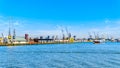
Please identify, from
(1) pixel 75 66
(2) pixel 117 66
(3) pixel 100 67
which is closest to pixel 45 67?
(1) pixel 75 66

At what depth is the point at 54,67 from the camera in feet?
174

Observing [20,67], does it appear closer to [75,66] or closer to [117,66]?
[75,66]

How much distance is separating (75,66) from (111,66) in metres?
6.80

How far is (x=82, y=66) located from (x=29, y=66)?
10344 millimetres

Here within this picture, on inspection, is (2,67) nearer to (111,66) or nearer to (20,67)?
(20,67)

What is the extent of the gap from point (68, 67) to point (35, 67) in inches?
250

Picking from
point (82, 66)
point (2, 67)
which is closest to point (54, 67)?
point (82, 66)

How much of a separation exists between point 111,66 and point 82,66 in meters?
5.47

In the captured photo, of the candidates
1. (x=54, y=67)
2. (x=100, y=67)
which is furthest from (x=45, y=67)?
(x=100, y=67)

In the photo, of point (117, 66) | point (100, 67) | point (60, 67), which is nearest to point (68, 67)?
point (60, 67)

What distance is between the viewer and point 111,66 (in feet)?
178

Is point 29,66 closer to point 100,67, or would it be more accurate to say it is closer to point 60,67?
point 60,67

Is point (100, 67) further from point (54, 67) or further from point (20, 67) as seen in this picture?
point (20, 67)

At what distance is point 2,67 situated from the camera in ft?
177
